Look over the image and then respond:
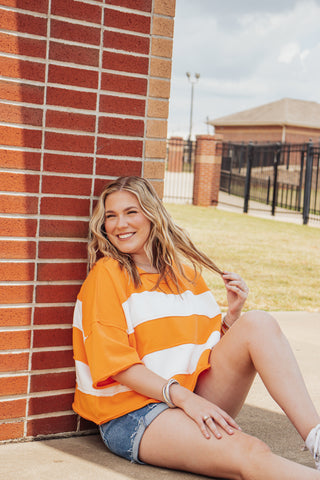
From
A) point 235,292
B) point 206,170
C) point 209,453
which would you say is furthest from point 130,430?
point 206,170

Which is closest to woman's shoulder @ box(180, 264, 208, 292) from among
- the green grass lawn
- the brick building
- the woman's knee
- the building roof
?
the woman's knee

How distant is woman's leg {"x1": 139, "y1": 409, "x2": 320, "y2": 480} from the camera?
2066 millimetres

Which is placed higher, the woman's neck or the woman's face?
the woman's face

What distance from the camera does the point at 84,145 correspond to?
2.63m

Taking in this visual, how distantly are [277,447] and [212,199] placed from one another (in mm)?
18590

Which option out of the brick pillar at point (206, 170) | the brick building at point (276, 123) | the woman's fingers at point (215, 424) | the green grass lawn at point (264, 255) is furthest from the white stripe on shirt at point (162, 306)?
the brick building at point (276, 123)

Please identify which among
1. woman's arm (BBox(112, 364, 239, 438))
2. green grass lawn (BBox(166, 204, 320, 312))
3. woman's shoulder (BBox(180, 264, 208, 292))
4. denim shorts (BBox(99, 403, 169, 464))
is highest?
woman's shoulder (BBox(180, 264, 208, 292))

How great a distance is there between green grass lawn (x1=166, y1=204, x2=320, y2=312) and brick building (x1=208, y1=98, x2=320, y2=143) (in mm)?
22310

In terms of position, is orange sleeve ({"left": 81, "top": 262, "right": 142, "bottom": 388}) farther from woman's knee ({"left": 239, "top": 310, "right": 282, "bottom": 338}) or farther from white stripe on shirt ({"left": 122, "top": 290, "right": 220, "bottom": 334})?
woman's knee ({"left": 239, "top": 310, "right": 282, "bottom": 338})

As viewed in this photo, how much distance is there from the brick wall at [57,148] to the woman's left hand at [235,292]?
0.65 meters

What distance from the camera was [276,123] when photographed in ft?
125

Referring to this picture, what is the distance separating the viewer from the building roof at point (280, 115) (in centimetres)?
3863

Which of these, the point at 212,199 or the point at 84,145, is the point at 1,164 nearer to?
the point at 84,145

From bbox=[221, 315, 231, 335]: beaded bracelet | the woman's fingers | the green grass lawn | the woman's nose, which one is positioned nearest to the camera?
the woman's fingers
